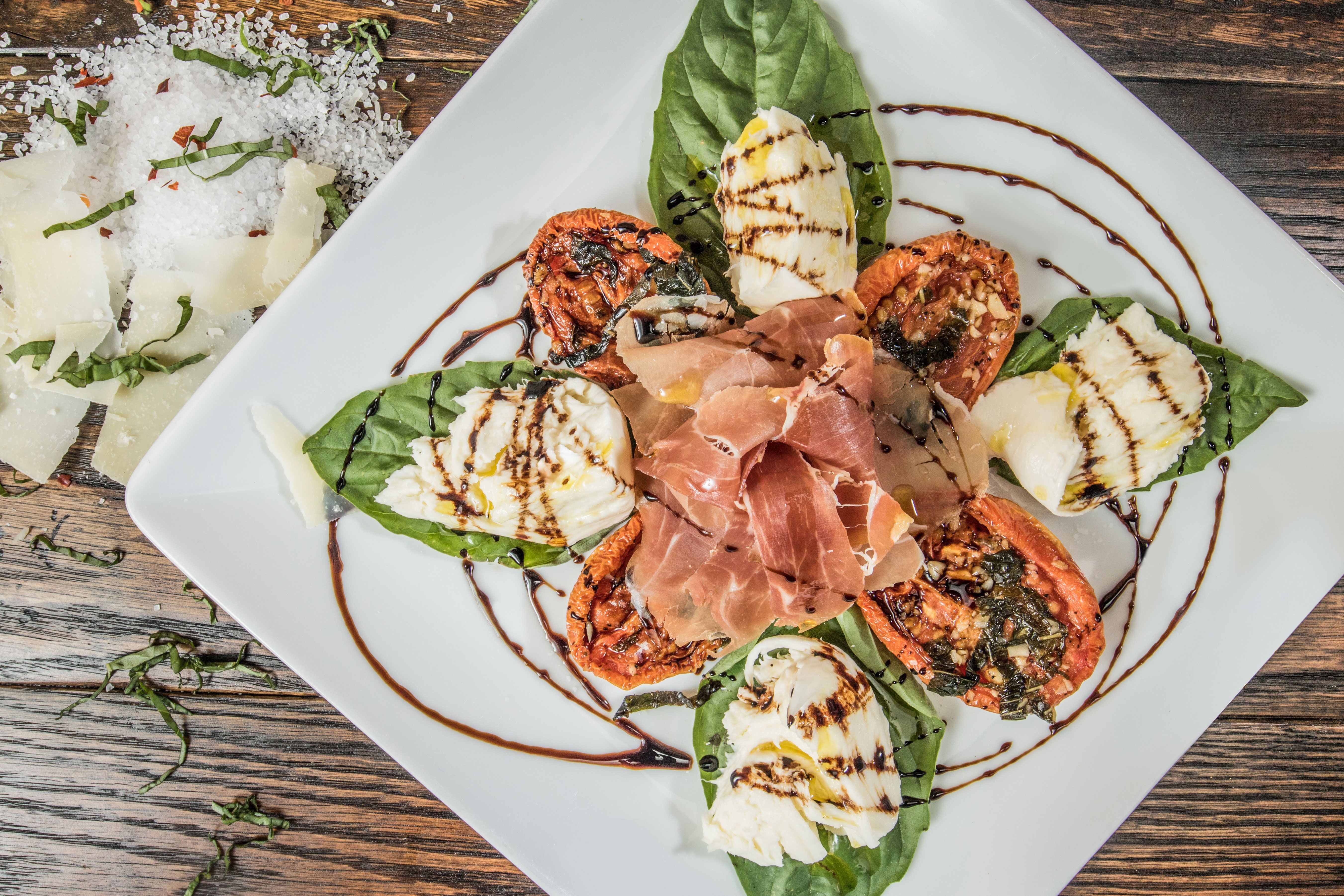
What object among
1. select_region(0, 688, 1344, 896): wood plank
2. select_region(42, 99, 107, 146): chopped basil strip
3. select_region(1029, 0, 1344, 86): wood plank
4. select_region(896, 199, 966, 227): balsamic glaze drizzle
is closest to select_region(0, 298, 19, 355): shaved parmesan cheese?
select_region(42, 99, 107, 146): chopped basil strip

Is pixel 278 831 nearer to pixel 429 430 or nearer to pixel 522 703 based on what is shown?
pixel 522 703

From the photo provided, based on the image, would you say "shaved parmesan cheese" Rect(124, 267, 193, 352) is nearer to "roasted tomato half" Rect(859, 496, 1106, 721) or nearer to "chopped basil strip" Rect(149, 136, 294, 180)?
"chopped basil strip" Rect(149, 136, 294, 180)

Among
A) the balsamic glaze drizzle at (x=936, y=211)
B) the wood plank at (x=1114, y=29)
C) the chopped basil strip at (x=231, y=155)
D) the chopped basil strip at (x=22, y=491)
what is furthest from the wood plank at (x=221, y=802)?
the balsamic glaze drizzle at (x=936, y=211)

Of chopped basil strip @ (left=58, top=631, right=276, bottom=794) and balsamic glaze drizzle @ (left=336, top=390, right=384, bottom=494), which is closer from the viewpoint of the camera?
balsamic glaze drizzle @ (left=336, top=390, right=384, bottom=494)

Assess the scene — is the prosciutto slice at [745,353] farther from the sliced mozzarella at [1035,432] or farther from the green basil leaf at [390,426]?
the sliced mozzarella at [1035,432]

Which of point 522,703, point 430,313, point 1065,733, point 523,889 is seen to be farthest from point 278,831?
point 1065,733
